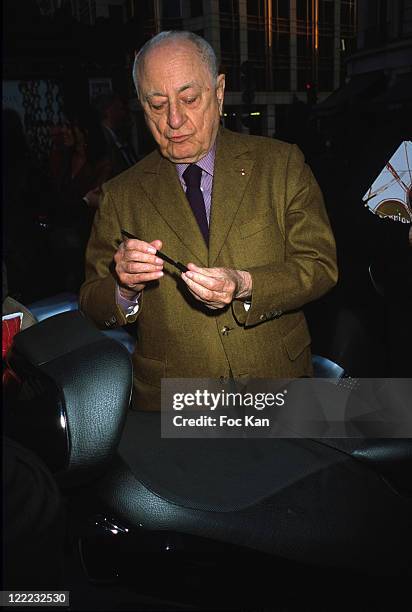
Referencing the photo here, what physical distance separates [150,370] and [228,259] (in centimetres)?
36

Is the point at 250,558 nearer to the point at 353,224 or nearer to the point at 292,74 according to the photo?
the point at 353,224

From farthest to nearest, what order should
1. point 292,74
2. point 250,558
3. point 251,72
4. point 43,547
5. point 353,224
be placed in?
point 292,74 → point 251,72 → point 353,224 → point 250,558 → point 43,547

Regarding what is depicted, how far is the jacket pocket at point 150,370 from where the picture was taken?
1.59 meters

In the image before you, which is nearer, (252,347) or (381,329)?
(252,347)

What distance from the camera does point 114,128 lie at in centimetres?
397

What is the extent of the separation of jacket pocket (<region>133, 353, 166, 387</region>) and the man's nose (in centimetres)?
60

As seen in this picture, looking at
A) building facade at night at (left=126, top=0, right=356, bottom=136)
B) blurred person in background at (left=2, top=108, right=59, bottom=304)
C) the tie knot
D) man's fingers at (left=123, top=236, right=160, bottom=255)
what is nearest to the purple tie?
the tie knot

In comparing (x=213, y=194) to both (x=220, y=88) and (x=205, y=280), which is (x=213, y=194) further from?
(x=205, y=280)

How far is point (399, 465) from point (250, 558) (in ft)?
0.97

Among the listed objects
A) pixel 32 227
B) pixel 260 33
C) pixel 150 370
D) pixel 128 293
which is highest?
pixel 260 33

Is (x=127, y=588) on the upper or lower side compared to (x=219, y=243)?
lower

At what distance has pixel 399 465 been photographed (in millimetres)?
1008

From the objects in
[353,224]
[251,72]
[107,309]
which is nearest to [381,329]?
A: [353,224]

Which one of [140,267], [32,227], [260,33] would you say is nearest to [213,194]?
[140,267]
